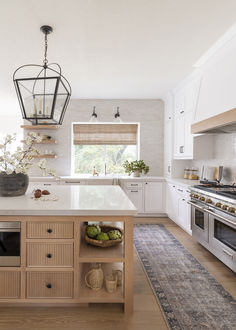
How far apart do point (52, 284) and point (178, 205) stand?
9.61 feet

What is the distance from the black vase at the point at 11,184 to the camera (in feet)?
7.11

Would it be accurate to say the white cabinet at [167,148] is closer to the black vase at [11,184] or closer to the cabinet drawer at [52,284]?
the black vase at [11,184]

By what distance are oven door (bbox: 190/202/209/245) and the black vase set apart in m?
2.29

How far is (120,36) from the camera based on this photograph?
275 centimetres

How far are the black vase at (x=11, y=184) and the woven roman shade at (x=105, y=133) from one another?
3.41 metres

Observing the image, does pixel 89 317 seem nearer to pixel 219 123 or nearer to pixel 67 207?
pixel 67 207

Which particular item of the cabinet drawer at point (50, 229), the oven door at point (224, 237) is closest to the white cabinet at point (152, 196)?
the oven door at point (224, 237)

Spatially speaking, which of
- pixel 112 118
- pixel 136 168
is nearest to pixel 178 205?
pixel 136 168

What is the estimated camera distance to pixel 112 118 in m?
5.44

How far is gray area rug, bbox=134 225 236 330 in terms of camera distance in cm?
176

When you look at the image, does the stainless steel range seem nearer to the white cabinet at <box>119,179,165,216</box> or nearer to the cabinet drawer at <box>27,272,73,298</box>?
the white cabinet at <box>119,179,165,216</box>

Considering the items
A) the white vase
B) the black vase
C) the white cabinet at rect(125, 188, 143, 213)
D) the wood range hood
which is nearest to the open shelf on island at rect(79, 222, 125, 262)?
the black vase

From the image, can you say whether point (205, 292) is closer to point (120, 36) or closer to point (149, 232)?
point (149, 232)

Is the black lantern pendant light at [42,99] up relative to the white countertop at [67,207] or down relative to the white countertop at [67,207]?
up
